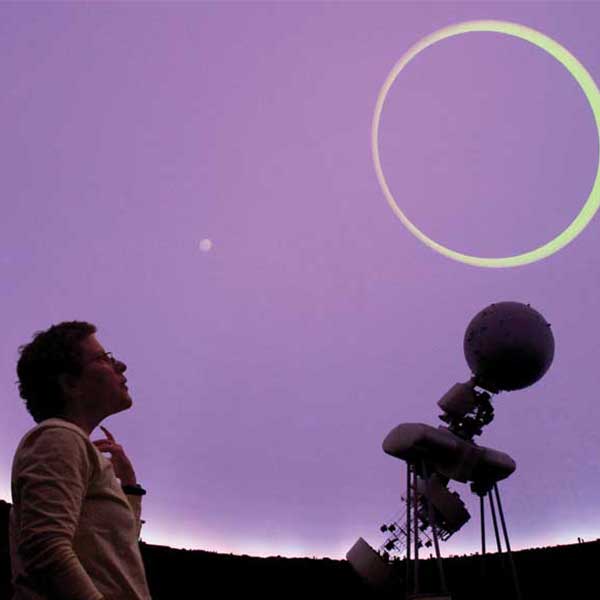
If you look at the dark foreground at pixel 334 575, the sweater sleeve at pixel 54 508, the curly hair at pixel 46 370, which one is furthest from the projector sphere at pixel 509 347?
the sweater sleeve at pixel 54 508

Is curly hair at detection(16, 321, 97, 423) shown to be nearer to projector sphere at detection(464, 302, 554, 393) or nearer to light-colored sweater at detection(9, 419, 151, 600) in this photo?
light-colored sweater at detection(9, 419, 151, 600)

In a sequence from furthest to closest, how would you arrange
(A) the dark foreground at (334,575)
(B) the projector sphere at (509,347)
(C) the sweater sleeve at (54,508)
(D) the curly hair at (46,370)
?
(A) the dark foreground at (334,575) → (B) the projector sphere at (509,347) → (D) the curly hair at (46,370) → (C) the sweater sleeve at (54,508)

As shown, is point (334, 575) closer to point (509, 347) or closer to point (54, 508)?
point (509, 347)

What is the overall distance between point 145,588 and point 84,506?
0.48 metres

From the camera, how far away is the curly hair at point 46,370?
2.98m

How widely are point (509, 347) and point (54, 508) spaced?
11.3m

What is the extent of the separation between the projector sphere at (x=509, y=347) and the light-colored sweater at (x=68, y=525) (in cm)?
1081

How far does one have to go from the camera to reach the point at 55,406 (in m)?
2.98

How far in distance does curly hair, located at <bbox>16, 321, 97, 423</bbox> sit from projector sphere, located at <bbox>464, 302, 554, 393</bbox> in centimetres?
1075

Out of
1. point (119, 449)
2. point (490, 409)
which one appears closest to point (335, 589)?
point (490, 409)

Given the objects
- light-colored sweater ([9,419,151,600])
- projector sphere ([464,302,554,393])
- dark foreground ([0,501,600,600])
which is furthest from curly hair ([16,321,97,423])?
dark foreground ([0,501,600,600])

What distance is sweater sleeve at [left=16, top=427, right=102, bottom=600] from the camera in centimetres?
218

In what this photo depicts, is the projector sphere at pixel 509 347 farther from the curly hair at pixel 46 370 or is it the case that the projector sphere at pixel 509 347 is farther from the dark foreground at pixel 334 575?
the curly hair at pixel 46 370

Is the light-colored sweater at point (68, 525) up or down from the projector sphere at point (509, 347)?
down
